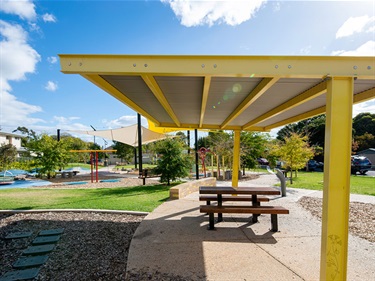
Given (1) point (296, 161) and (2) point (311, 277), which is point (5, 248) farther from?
(1) point (296, 161)

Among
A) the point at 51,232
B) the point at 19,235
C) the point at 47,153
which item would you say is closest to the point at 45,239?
the point at 51,232

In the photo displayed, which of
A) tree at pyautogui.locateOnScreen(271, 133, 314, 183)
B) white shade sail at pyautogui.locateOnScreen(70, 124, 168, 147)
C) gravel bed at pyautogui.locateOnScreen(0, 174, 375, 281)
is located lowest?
gravel bed at pyautogui.locateOnScreen(0, 174, 375, 281)

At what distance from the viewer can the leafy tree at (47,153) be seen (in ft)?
54.7

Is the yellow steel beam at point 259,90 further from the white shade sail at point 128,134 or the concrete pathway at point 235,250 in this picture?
the white shade sail at point 128,134

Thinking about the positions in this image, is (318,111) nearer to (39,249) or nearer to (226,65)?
(226,65)

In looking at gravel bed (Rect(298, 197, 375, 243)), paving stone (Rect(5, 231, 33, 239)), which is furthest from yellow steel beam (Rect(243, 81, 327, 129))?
paving stone (Rect(5, 231, 33, 239))

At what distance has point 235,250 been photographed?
3760 mm

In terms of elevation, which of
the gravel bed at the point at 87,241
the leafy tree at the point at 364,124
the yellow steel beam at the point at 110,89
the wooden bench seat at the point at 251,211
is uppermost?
the leafy tree at the point at 364,124

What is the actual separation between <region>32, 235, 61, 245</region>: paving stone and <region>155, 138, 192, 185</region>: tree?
7.53 meters

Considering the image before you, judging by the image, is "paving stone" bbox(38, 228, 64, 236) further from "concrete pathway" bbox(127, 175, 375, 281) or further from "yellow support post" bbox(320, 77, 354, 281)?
"yellow support post" bbox(320, 77, 354, 281)

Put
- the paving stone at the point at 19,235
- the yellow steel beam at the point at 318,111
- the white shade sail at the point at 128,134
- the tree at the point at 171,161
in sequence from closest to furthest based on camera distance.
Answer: the yellow steel beam at the point at 318,111 → the paving stone at the point at 19,235 → the tree at the point at 171,161 → the white shade sail at the point at 128,134

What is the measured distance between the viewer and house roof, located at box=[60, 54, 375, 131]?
8.18 feet

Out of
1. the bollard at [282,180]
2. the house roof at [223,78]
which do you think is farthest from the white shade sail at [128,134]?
the house roof at [223,78]

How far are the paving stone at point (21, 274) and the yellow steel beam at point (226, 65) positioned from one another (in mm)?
2825
